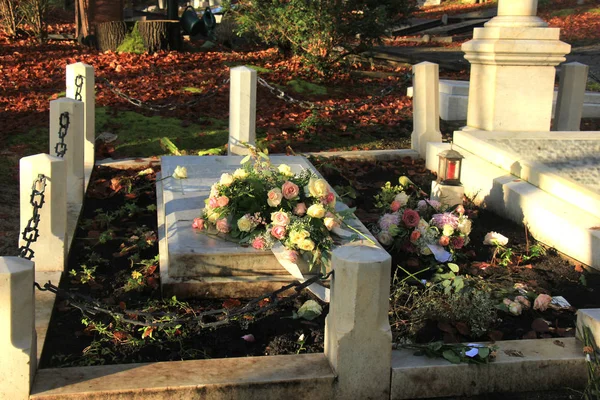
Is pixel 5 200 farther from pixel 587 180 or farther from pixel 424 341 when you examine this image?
pixel 587 180

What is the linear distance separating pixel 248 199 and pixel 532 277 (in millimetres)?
2032

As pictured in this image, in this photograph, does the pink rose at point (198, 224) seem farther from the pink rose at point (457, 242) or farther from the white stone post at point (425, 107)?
the white stone post at point (425, 107)

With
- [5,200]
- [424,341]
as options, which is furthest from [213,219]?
[5,200]

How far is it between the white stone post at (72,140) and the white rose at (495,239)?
3462 millimetres

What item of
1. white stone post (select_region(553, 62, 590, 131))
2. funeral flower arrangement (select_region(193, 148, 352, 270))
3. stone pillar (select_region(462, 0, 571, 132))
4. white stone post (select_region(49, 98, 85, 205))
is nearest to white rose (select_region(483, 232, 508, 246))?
funeral flower arrangement (select_region(193, 148, 352, 270))

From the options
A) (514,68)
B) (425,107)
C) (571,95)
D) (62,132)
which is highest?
(514,68)

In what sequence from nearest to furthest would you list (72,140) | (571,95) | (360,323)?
1. (360,323)
2. (72,140)
3. (571,95)

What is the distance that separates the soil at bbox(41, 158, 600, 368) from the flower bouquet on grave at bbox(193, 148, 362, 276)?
344 millimetres

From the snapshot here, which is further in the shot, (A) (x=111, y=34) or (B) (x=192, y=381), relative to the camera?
(A) (x=111, y=34)

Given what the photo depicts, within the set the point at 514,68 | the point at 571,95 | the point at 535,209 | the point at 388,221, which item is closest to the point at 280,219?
the point at 388,221

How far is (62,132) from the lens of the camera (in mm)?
6422

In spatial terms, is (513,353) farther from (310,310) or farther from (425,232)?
(425,232)

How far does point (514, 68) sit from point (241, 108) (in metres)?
2.96

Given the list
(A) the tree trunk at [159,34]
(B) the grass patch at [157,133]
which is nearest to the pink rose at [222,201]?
(B) the grass patch at [157,133]
